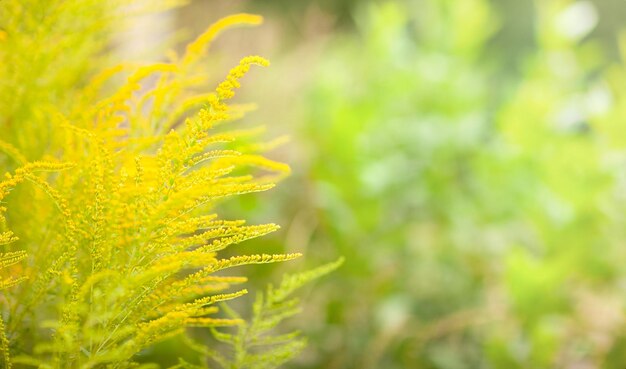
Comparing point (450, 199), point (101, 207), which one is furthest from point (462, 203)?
point (101, 207)

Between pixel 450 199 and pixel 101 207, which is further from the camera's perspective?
pixel 450 199

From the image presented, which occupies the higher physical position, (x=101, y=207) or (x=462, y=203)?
(x=462, y=203)

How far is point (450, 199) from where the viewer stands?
101 inches

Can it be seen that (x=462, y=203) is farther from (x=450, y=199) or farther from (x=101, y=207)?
(x=101, y=207)

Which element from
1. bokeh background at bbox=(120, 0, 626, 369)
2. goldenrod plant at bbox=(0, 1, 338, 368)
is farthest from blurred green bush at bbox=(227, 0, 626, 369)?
goldenrod plant at bbox=(0, 1, 338, 368)

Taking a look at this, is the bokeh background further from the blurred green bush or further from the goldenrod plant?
the goldenrod plant

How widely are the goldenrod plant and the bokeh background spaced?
1.53 feet

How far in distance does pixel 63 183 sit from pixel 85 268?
13cm

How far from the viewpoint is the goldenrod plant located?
74cm

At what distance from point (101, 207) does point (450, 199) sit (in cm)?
196

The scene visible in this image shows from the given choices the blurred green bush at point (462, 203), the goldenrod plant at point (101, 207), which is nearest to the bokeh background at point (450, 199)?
the blurred green bush at point (462, 203)

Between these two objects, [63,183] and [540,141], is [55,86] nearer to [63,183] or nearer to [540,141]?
[63,183]

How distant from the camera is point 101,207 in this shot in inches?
30.6

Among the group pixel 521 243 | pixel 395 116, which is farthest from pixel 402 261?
pixel 395 116
